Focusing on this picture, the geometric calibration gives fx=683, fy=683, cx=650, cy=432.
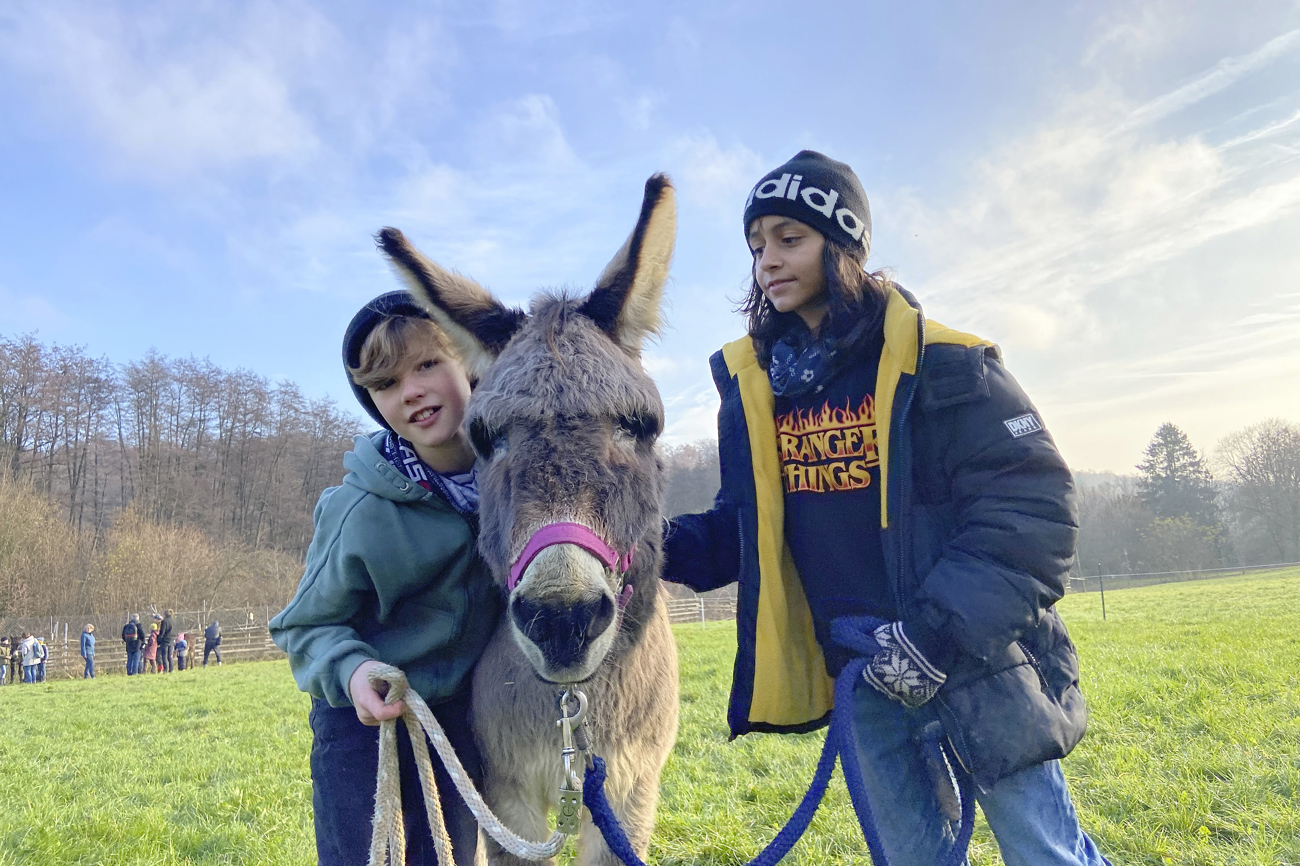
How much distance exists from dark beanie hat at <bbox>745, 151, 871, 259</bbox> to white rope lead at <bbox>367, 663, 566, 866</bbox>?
2.00m

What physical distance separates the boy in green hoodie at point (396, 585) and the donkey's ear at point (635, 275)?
66 cm

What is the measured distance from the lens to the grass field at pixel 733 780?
4.55 m

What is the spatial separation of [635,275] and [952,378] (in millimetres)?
1188

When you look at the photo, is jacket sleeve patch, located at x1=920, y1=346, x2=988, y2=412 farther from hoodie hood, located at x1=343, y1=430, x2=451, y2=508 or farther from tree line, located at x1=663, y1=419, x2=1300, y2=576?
tree line, located at x1=663, y1=419, x2=1300, y2=576

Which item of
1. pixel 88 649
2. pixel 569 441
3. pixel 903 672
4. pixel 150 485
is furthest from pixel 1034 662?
pixel 150 485

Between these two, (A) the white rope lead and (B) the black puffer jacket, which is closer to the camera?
(B) the black puffer jacket

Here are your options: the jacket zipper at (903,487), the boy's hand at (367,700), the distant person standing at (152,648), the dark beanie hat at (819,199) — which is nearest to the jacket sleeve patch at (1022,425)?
the jacket zipper at (903,487)

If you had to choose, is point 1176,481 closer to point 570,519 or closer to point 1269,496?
point 1269,496

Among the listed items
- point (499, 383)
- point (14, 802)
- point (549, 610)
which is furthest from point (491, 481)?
point (14, 802)

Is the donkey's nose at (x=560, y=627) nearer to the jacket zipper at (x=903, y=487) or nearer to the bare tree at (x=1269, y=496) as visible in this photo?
the jacket zipper at (x=903, y=487)

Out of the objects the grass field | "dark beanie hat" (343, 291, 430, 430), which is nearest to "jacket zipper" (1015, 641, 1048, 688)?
"dark beanie hat" (343, 291, 430, 430)

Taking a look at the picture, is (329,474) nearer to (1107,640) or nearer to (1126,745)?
(1107,640)

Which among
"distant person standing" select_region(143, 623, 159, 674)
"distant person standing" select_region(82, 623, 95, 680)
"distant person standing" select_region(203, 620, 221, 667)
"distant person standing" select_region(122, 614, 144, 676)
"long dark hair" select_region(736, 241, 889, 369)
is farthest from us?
"distant person standing" select_region(203, 620, 221, 667)

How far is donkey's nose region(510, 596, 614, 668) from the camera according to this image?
5.68 feet
